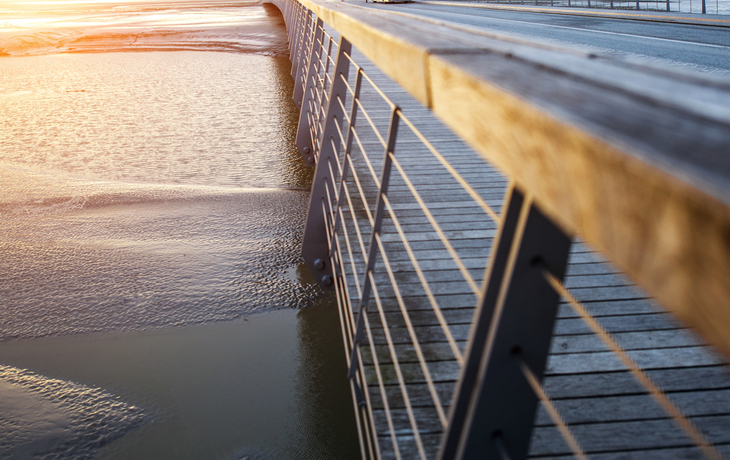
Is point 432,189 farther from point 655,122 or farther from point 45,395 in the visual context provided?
point 655,122

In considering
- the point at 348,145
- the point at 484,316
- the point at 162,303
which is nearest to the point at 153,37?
the point at 162,303

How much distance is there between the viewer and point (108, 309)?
4137mm

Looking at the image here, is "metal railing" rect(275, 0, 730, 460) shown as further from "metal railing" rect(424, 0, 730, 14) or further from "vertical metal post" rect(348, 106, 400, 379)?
"metal railing" rect(424, 0, 730, 14)

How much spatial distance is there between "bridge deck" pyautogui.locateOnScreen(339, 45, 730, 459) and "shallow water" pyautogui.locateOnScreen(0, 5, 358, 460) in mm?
838

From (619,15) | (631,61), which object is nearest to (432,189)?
(631,61)

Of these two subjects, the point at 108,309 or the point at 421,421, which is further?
the point at 108,309

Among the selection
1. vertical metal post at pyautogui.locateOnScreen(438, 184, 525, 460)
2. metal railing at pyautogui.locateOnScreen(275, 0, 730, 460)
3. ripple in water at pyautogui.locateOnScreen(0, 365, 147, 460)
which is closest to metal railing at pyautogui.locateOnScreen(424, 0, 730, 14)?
metal railing at pyautogui.locateOnScreen(275, 0, 730, 460)

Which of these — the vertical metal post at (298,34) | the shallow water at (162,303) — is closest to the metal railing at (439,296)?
the shallow water at (162,303)

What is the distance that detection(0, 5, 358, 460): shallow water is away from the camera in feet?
10.2

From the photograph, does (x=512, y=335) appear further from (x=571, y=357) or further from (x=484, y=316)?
(x=571, y=357)

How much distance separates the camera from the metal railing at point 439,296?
82 centimetres

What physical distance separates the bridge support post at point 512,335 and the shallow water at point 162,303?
2201 millimetres

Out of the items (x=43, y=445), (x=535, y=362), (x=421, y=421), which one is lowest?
(x=43, y=445)

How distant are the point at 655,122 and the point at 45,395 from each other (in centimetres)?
360
